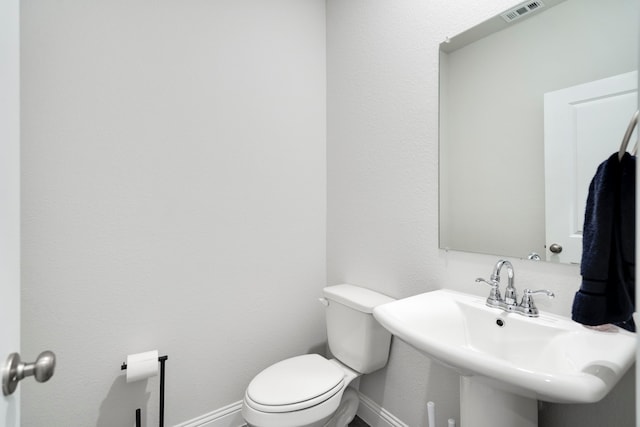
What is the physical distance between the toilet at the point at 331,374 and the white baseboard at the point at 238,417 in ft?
0.39

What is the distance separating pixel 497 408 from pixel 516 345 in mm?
194

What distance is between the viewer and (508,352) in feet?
3.04

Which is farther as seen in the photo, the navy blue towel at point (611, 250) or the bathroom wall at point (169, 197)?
the bathroom wall at point (169, 197)

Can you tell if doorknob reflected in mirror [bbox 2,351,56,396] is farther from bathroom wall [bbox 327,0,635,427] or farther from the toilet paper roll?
bathroom wall [bbox 327,0,635,427]

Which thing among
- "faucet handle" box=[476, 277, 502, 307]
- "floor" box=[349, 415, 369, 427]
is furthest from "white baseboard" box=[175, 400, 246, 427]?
"faucet handle" box=[476, 277, 502, 307]

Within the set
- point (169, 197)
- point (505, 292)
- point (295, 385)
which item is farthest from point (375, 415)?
point (169, 197)

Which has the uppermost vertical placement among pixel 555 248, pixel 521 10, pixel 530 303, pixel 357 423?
pixel 521 10

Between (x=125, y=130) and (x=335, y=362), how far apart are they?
4.80 ft

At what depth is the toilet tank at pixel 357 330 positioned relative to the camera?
1385 millimetres

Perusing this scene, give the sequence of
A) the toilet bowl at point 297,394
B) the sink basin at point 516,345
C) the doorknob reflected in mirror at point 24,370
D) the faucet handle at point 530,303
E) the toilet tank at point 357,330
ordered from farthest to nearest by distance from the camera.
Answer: the toilet tank at point 357,330
the toilet bowl at point 297,394
the faucet handle at point 530,303
the sink basin at point 516,345
the doorknob reflected in mirror at point 24,370

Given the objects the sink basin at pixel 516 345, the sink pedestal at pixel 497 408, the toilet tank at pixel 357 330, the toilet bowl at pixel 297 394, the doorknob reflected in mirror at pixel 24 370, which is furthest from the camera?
the toilet tank at pixel 357 330

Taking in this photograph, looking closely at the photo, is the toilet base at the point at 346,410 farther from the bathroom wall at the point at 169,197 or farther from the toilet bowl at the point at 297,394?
the bathroom wall at the point at 169,197

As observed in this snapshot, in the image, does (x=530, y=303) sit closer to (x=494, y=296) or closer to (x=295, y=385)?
(x=494, y=296)

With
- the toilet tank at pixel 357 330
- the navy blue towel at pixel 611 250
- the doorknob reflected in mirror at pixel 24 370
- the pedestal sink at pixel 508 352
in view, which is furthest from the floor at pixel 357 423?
the doorknob reflected in mirror at pixel 24 370
